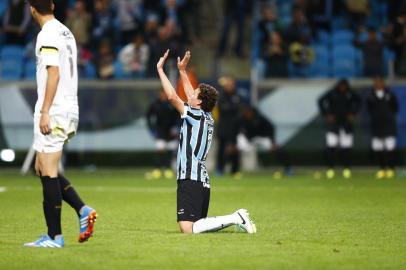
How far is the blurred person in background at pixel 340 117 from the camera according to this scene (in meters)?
23.3

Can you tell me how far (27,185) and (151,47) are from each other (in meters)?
5.81

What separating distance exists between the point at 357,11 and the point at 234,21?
3077 mm

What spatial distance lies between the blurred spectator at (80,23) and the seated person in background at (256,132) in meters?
4.59

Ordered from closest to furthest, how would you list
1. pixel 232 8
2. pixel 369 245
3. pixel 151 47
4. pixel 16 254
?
pixel 16 254
pixel 369 245
pixel 151 47
pixel 232 8

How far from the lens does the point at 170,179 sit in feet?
73.8

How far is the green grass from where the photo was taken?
891 cm

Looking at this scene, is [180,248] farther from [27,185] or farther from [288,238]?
[27,185]

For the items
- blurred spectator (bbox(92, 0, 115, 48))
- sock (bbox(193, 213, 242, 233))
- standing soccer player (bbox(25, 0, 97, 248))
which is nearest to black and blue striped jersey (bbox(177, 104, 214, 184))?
sock (bbox(193, 213, 242, 233))

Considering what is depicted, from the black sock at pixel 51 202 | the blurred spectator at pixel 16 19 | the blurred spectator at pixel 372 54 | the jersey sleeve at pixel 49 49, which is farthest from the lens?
the blurred spectator at pixel 16 19

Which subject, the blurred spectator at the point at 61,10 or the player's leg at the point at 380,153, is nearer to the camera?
the player's leg at the point at 380,153

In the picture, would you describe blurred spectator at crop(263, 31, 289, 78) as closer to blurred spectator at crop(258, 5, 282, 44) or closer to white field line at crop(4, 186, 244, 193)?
blurred spectator at crop(258, 5, 282, 44)

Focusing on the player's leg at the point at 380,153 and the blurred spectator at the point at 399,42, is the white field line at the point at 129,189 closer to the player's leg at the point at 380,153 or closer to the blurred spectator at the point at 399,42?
the player's leg at the point at 380,153

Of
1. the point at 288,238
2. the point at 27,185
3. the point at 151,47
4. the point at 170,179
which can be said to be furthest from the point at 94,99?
the point at 288,238

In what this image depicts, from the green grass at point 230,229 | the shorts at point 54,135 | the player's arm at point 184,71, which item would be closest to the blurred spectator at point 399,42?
the green grass at point 230,229
